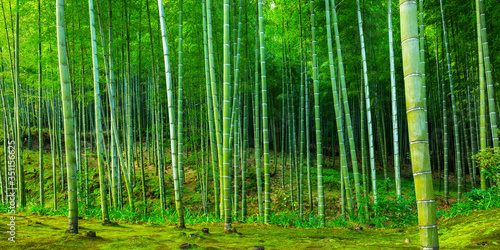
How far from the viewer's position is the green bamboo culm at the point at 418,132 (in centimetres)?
133

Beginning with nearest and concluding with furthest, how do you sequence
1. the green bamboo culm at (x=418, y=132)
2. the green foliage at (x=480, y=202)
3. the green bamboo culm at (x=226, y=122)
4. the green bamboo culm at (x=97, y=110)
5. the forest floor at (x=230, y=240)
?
the green bamboo culm at (x=418, y=132) → the forest floor at (x=230, y=240) → the green bamboo culm at (x=226, y=122) → the green bamboo culm at (x=97, y=110) → the green foliage at (x=480, y=202)

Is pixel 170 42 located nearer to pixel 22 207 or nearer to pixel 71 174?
pixel 22 207

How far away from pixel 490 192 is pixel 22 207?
23.5ft

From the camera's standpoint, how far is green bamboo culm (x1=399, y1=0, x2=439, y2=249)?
133cm

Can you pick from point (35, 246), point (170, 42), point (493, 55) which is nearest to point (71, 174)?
point (35, 246)

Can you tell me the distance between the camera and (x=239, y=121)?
19.7 ft

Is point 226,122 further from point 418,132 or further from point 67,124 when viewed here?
point 418,132

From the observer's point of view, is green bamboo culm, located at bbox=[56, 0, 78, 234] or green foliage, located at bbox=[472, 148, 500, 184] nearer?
green bamboo culm, located at bbox=[56, 0, 78, 234]

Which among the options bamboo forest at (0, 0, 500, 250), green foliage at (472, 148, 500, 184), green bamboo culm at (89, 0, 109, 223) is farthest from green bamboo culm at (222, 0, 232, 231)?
green foliage at (472, 148, 500, 184)

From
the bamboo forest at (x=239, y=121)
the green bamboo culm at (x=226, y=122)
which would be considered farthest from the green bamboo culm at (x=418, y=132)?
the green bamboo culm at (x=226, y=122)

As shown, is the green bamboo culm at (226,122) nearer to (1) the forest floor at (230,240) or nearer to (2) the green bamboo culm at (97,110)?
(1) the forest floor at (230,240)

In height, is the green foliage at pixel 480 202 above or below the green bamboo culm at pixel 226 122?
below

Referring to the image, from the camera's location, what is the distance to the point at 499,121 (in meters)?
8.00

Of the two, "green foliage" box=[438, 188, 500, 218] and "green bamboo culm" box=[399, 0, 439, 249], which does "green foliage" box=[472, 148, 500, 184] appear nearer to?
"green foliage" box=[438, 188, 500, 218]
